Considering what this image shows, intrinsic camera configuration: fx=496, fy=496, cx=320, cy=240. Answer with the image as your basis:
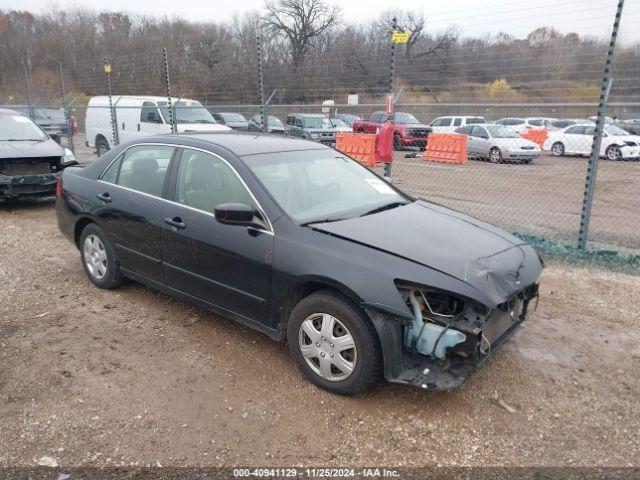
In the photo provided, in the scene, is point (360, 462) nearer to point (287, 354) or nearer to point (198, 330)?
point (287, 354)

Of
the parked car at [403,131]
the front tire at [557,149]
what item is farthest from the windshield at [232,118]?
the front tire at [557,149]

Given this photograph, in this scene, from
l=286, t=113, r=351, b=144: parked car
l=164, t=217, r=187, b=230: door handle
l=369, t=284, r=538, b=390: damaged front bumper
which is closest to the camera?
l=369, t=284, r=538, b=390: damaged front bumper

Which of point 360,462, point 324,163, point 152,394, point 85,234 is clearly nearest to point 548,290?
point 324,163

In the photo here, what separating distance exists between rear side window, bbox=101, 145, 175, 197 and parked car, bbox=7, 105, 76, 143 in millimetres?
12462

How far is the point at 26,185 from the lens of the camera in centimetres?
797

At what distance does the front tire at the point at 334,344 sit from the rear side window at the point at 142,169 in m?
1.80

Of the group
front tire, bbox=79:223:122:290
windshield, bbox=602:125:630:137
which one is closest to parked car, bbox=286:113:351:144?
front tire, bbox=79:223:122:290

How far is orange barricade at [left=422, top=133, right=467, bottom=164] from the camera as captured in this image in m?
15.8

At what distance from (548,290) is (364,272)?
9.66 feet

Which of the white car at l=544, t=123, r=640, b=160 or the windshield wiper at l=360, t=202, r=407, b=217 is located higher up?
the windshield wiper at l=360, t=202, r=407, b=217

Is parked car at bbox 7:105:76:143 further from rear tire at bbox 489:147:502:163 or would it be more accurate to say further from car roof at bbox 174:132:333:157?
rear tire at bbox 489:147:502:163

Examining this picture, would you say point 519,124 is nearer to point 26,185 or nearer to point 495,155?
point 495,155

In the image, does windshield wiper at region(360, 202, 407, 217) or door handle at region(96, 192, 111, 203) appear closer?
windshield wiper at region(360, 202, 407, 217)

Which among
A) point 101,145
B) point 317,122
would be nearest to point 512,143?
point 317,122
